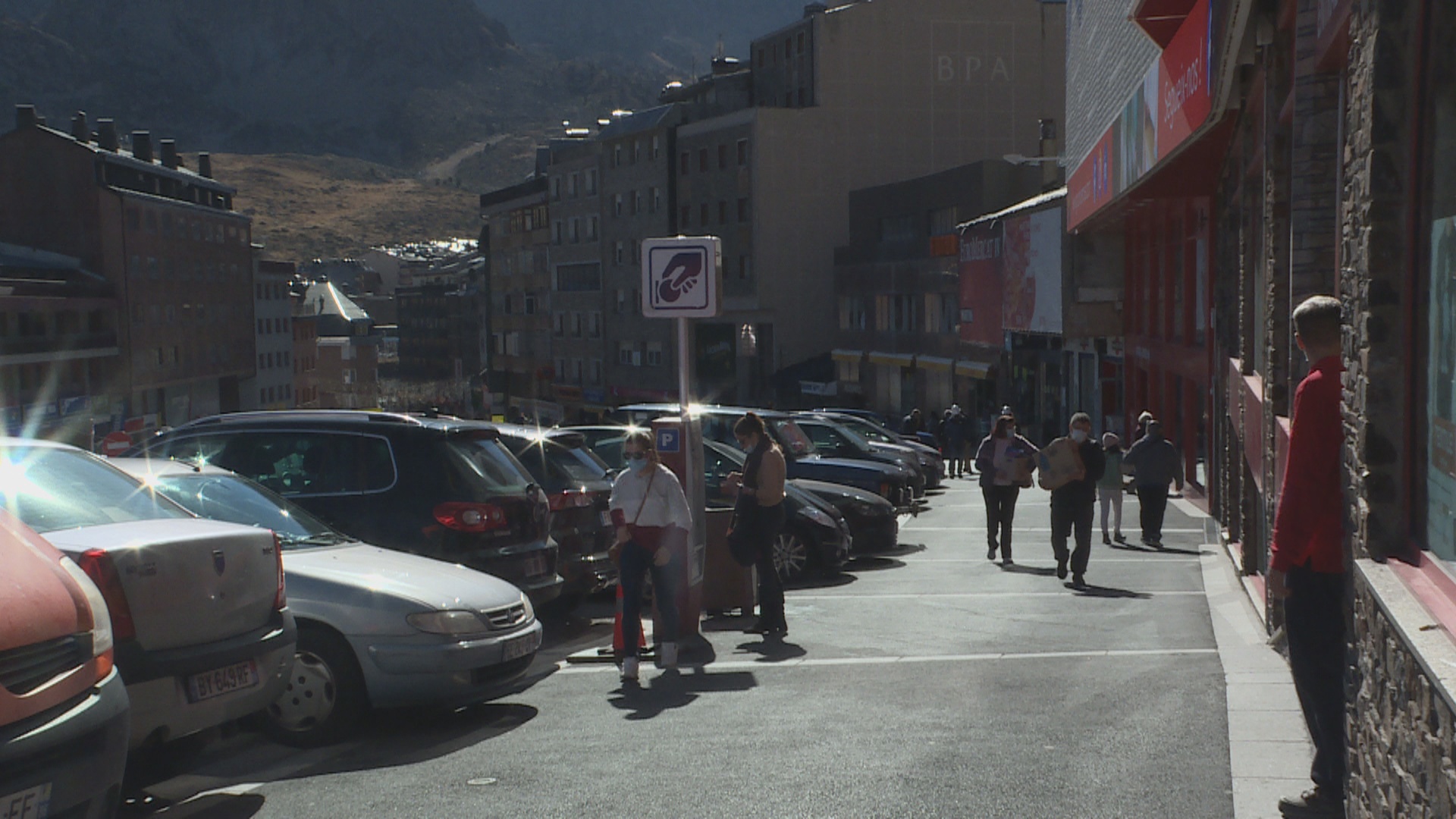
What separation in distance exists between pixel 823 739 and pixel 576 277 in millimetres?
92592

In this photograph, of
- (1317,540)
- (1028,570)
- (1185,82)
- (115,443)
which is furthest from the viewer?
(115,443)

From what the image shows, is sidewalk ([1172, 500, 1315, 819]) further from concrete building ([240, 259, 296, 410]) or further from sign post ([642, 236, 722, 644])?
concrete building ([240, 259, 296, 410])

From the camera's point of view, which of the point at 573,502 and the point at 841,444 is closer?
the point at 573,502

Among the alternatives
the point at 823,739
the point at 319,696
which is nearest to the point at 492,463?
the point at 319,696

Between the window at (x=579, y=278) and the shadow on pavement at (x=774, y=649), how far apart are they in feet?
277

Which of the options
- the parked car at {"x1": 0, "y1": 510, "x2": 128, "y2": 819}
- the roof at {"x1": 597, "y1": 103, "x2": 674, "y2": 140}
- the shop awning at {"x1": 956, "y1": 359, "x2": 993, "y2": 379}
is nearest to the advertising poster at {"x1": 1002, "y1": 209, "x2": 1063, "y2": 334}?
the shop awning at {"x1": 956, "y1": 359, "x2": 993, "y2": 379}

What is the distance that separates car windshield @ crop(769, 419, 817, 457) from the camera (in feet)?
72.3

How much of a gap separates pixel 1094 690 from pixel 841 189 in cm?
7263

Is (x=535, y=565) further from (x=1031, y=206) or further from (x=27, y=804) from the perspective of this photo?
(x=1031, y=206)

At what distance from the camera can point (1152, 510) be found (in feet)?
66.0

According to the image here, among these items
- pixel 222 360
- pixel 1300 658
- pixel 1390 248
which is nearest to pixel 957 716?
pixel 1300 658

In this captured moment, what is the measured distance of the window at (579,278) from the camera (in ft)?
316

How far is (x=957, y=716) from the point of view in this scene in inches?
329

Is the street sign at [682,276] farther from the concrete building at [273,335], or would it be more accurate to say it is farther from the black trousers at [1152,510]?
the concrete building at [273,335]
